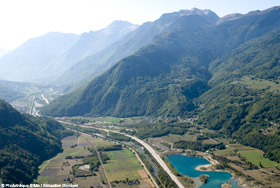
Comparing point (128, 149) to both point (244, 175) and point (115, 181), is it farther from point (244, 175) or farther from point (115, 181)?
point (244, 175)

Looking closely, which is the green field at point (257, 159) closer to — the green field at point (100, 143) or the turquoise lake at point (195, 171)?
the turquoise lake at point (195, 171)

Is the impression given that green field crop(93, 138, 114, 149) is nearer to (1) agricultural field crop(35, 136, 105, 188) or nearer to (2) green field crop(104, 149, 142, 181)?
(1) agricultural field crop(35, 136, 105, 188)

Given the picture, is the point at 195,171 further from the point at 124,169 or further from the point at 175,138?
the point at 175,138

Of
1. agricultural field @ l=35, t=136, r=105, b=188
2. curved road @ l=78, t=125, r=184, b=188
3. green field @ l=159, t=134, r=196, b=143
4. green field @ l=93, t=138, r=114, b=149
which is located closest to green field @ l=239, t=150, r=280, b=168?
green field @ l=159, t=134, r=196, b=143

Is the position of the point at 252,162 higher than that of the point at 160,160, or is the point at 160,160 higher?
the point at 252,162

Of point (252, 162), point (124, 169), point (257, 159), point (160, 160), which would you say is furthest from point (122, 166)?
point (257, 159)

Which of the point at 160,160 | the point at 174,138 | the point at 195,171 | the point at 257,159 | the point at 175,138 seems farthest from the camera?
the point at 174,138
